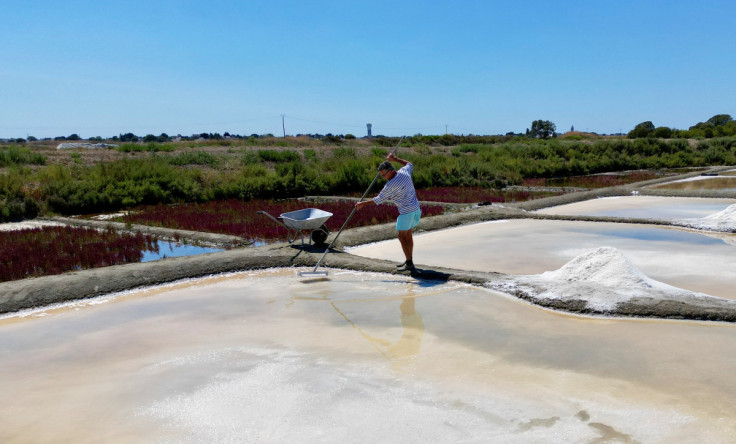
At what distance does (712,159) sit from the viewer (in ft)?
100

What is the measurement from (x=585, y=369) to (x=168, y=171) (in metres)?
13.1

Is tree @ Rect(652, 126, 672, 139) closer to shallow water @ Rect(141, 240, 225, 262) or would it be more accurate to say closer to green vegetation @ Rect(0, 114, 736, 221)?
green vegetation @ Rect(0, 114, 736, 221)

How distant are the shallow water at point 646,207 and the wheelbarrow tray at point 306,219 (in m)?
6.05

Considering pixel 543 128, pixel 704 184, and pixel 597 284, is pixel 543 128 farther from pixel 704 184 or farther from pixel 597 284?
pixel 597 284

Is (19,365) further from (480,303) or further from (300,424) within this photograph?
(480,303)

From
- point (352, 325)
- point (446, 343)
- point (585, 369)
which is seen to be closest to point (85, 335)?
point (352, 325)

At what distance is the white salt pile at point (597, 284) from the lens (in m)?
4.94

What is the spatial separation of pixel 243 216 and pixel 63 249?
3641 mm

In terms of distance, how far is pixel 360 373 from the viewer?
3.75 meters

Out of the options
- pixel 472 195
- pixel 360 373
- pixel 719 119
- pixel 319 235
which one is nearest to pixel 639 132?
pixel 719 119

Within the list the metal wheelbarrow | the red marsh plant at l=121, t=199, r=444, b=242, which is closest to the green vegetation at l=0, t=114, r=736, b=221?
the red marsh plant at l=121, t=199, r=444, b=242

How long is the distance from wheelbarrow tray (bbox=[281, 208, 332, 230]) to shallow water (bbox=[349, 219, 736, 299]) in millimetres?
850

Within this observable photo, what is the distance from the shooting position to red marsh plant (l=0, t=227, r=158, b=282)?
6488mm

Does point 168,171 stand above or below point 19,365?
above
